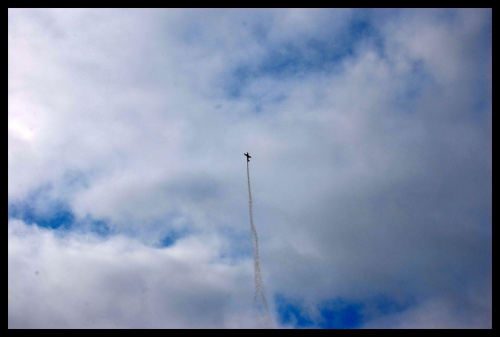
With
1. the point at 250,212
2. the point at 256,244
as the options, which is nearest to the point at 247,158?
the point at 250,212

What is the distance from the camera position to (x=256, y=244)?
6742 inches
